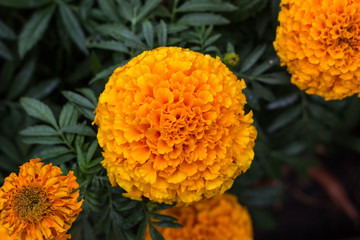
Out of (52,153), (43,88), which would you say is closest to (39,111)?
(52,153)

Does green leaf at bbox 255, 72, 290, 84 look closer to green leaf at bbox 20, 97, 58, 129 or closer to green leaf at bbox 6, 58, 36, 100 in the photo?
green leaf at bbox 20, 97, 58, 129

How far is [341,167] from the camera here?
10.1ft

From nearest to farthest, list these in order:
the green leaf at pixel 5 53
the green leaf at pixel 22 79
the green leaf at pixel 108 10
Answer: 1. the green leaf at pixel 108 10
2. the green leaf at pixel 5 53
3. the green leaf at pixel 22 79

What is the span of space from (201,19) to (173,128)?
0.66 meters

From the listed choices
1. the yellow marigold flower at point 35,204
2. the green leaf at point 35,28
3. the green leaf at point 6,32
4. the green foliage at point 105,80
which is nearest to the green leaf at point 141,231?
the green foliage at point 105,80

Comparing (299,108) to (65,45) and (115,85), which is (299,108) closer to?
(115,85)

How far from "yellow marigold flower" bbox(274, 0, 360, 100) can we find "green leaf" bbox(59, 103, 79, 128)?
838mm

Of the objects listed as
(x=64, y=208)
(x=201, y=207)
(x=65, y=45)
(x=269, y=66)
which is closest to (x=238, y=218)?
(x=201, y=207)

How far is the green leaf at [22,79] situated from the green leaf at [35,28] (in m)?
0.16

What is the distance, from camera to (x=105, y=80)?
168 centimetres

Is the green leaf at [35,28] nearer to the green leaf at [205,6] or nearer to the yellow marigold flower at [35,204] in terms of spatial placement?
the green leaf at [205,6]

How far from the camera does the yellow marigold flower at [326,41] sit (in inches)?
54.5

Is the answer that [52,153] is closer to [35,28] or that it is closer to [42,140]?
[42,140]

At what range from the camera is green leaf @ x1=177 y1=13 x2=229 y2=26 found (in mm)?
1669
